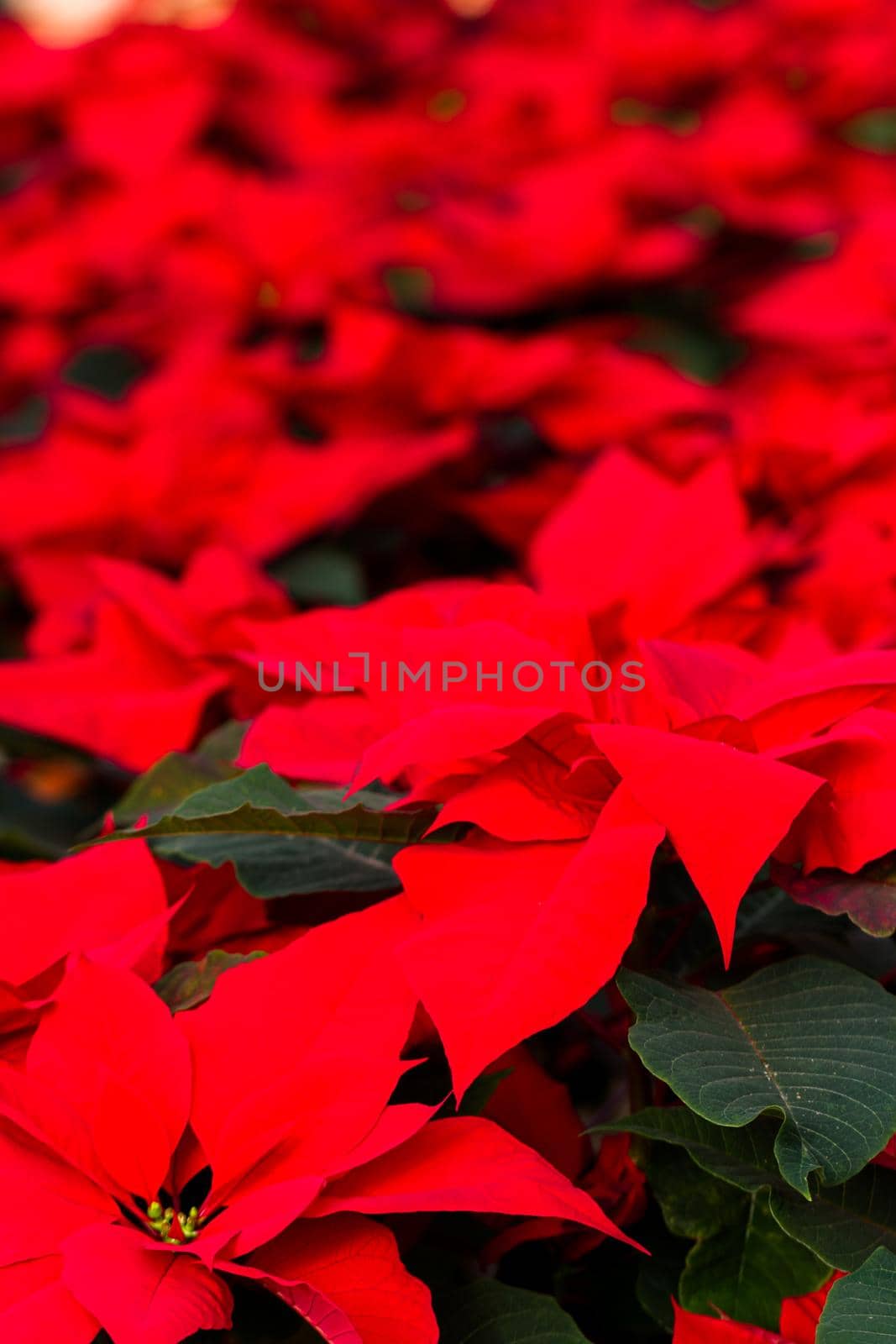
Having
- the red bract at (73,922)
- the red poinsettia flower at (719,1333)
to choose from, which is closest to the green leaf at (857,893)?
the red poinsettia flower at (719,1333)

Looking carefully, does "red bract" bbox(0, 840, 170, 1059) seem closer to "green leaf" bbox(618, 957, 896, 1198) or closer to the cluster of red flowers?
the cluster of red flowers

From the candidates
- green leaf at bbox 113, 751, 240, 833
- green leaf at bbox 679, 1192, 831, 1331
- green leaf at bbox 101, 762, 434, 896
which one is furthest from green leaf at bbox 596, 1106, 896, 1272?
green leaf at bbox 113, 751, 240, 833

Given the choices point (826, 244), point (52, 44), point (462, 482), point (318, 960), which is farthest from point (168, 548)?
point (52, 44)

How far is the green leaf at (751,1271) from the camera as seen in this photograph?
475 mm

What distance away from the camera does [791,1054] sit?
0.46 m

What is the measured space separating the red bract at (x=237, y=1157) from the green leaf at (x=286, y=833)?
35mm

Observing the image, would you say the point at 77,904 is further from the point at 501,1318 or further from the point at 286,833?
the point at 501,1318

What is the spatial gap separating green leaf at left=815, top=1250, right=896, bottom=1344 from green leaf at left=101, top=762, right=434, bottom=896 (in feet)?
0.65

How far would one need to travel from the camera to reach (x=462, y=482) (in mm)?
1027

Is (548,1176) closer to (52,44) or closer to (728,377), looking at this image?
(728,377)

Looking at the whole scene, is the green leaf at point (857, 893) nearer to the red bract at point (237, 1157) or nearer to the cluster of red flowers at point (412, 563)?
the cluster of red flowers at point (412, 563)

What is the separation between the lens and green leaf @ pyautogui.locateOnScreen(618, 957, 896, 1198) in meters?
0.41

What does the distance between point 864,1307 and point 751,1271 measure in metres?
0.08

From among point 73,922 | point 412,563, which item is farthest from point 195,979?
point 412,563
